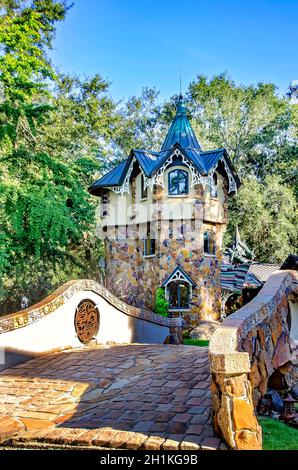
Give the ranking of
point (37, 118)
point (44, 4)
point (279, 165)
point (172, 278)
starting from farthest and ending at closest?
point (279, 165)
point (172, 278)
point (44, 4)
point (37, 118)

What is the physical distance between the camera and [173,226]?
19906mm

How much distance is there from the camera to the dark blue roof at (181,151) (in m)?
19.7

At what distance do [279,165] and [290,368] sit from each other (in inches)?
1101

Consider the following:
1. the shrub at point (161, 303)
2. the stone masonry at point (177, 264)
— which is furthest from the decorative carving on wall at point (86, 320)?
the stone masonry at point (177, 264)

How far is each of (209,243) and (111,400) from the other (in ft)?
49.4

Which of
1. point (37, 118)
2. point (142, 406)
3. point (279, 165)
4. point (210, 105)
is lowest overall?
point (142, 406)

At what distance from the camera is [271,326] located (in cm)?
747

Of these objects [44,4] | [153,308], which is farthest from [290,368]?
[44,4]

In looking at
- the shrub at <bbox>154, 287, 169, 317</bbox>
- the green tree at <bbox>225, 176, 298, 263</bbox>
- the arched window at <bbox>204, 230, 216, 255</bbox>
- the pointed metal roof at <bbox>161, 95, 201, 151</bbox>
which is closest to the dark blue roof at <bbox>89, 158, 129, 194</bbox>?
the pointed metal roof at <bbox>161, 95, 201, 151</bbox>

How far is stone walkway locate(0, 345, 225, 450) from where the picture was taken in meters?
4.71

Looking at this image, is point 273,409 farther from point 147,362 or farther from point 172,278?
point 172,278

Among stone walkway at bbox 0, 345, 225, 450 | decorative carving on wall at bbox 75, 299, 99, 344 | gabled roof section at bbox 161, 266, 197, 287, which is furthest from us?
gabled roof section at bbox 161, 266, 197, 287

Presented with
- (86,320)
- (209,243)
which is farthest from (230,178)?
(86,320)

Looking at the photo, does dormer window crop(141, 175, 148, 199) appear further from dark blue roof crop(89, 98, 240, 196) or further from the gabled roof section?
the gabled roof section
